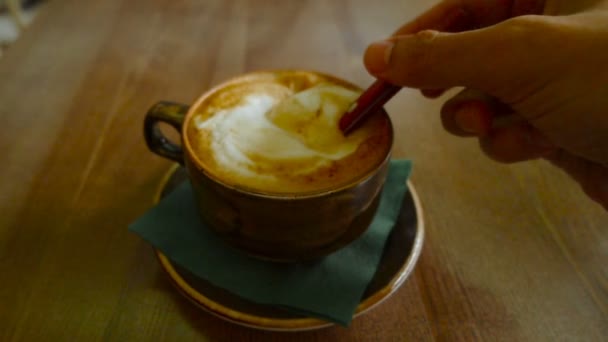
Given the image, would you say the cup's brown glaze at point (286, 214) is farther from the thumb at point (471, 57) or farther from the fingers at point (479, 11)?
the fingers at point (479, 11)

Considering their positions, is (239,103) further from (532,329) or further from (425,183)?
(532,329)

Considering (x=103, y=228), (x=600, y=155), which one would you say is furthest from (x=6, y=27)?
(x=600, y=155)

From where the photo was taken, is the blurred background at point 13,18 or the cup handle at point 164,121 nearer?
the cup handle at point 164,121

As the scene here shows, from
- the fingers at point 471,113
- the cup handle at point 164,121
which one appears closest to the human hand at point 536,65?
the fingers at point 471,113

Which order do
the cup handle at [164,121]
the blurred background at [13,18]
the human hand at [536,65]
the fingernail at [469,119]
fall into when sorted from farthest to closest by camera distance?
the blurred background at [13,18] → the fingernail at [469,119] → the cup handle at [164,121] → the human hand at [536,65]

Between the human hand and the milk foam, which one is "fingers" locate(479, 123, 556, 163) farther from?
the milk foam

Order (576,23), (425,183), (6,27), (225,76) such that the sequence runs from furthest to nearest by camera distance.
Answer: (6,27)
(225,76)
(425,183)
(576,23)

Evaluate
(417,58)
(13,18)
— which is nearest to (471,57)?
(417,58)
